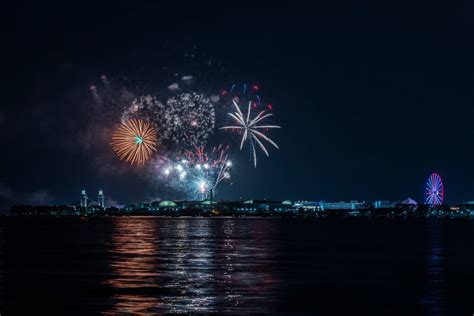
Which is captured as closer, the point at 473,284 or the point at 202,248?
the point at 473,284

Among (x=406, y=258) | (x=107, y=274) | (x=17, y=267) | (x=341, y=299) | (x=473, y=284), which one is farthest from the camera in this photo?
(x=406, y=258)

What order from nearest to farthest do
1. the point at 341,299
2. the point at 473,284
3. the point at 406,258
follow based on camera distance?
the point at 341,299, the point at 473,284, the point at 406,258

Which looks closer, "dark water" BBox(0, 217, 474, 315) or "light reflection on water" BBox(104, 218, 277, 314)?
"dark water" BBox(0, 217, 474, 315)

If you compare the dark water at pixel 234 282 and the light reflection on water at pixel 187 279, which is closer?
the dark water at pixel 234 282

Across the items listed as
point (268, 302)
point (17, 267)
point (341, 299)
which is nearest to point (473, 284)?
point (341, 299)

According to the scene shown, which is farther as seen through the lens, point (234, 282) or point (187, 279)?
point (187, 279)

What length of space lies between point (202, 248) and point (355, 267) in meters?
26.7

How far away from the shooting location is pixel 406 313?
41.9m

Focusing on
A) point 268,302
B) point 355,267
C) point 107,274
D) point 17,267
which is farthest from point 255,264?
point 268,302

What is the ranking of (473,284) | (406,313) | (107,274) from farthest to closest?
(107,274)
(473,284)
(406,313)

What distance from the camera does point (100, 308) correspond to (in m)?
42.2

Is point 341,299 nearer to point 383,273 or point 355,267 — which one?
point 383,273

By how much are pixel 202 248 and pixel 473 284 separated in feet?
131

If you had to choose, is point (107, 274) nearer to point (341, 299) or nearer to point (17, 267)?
point (17, 267)
